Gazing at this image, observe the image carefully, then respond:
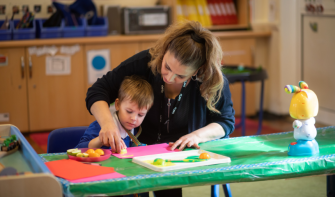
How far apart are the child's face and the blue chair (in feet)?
0.74

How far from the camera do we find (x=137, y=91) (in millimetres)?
1750

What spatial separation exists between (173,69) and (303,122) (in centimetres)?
54

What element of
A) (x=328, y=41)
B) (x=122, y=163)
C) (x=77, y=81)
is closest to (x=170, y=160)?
(x=122, y=163)

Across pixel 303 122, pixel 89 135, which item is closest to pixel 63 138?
pixel 89 135

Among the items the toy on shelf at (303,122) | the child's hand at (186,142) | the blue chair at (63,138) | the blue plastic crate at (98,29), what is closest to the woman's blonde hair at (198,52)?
the child's hand at (186,142)

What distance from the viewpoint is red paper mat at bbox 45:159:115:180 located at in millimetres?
1186

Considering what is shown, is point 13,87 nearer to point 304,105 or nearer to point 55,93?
point 55,93

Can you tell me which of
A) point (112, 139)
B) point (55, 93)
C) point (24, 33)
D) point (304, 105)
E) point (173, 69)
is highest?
point (24, 33)

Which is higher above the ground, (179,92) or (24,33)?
(24,33)

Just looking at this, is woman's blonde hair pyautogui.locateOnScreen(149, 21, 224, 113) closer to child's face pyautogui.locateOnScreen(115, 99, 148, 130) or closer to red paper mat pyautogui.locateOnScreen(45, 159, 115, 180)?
child's face pyautogui.locateOnScreen(115, 99, 148, 130)

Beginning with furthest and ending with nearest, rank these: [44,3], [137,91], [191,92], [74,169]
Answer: [44,3]
[191,92]
[137,91]
[74,169]

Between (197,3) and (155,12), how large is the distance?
55 cm

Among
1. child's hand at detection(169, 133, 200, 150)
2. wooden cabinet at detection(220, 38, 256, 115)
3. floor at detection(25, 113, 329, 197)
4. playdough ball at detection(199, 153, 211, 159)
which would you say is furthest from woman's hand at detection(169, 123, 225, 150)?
wooden cabinet at detection(220, 38, 256, 115)

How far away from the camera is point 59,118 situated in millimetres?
4047
